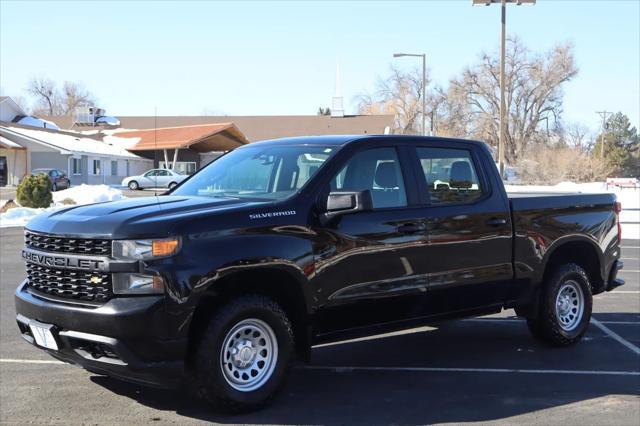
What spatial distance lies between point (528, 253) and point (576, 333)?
122 cm

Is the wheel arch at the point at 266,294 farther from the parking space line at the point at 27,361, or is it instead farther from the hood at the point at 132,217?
the parking space line at the point at 27,361

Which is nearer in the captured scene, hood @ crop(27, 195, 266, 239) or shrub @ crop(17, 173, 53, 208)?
hood @ crop(27, 195, 266, 239)

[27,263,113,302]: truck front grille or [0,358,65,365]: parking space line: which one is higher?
[27,263,113,302]: truck front grille

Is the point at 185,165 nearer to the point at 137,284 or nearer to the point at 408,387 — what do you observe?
the point at 408,387

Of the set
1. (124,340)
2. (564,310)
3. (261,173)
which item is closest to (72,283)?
(124,340)

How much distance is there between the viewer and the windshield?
5469 mm

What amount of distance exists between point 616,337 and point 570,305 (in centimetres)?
84

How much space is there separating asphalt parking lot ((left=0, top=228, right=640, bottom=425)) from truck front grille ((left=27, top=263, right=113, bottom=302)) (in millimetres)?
910

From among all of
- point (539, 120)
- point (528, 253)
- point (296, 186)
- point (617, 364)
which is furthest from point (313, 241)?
point (539, 120)

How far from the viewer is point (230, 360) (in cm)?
482

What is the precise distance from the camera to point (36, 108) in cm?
10938

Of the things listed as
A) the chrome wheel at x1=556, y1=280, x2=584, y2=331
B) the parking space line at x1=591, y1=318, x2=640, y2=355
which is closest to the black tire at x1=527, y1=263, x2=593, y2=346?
the chrome wheel at x1=556, y1=280, x2=584, y2=331

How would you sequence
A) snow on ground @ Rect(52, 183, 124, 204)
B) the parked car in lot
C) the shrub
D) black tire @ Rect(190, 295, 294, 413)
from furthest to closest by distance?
the parked car in lot, snow on ground @ Rect(52, 183, 124, 204), the shrub, black tire @ Rect(190, 295, 294, 413)

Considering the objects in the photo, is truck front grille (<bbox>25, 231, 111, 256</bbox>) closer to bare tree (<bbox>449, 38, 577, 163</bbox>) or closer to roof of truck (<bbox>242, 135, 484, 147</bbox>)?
roof of truck (<bbox>242, 135, 484, 147</bbox>)
